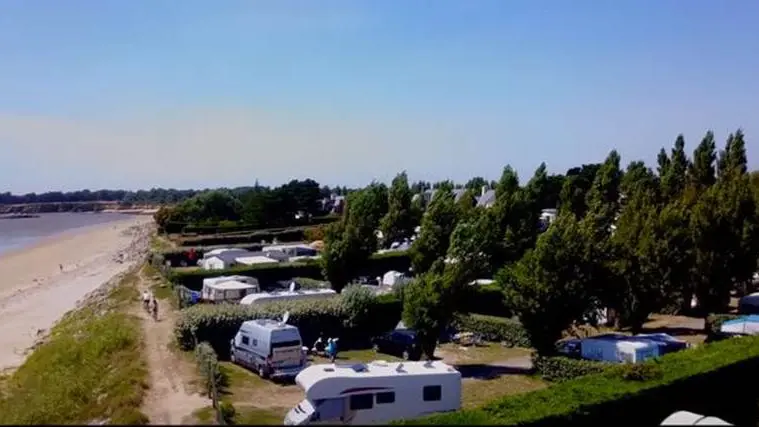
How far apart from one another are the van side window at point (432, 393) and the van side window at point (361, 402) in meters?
1.42

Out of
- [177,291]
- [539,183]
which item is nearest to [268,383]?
[177,291]

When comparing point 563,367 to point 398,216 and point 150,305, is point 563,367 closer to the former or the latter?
point 150,305

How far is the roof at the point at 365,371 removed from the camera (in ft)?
52.6

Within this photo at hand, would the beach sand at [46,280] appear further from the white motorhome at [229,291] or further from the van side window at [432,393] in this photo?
the van side window at [432,393]

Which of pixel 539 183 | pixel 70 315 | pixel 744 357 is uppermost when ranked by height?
pixel 539 183

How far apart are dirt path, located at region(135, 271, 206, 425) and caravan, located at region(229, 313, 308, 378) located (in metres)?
2.01

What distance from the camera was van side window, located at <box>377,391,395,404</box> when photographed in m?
16.4

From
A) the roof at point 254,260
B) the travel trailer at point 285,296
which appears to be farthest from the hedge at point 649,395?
the roof at point 254,260

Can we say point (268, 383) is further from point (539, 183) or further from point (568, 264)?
point (539, 183)

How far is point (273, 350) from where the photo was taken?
2103cm

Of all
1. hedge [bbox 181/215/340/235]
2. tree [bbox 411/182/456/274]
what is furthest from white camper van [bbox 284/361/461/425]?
hedge [bbox 181/215/340/235]

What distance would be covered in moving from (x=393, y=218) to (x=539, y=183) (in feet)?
43.7

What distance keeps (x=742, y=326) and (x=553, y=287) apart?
22.8 ft

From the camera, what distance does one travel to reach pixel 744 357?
16.7 meters
